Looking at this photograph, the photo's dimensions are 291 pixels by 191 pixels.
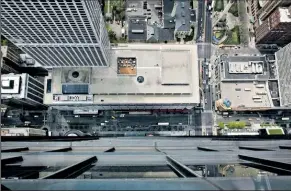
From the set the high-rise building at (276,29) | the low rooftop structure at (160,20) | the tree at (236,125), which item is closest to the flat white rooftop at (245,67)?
the high-rise building at (276,29)

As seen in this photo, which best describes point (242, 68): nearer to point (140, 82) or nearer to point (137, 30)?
point (140, 82)

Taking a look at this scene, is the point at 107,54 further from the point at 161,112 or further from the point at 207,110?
the point at 207,110

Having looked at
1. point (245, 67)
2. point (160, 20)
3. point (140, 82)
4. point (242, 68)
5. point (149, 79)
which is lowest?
point (140, 82)

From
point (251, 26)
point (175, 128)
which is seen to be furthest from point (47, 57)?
point (251, 26)

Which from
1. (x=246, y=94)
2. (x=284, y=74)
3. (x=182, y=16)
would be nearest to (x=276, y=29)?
(x=284, y=74)

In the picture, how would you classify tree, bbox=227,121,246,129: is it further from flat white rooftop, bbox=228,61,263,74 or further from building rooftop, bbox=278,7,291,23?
building rooftop, bbox=278,7,291,23

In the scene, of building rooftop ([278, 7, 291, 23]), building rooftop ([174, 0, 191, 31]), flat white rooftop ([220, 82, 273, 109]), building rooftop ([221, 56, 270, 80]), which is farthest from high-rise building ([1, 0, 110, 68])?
building rooftop ([278, 7, 291, 23])
